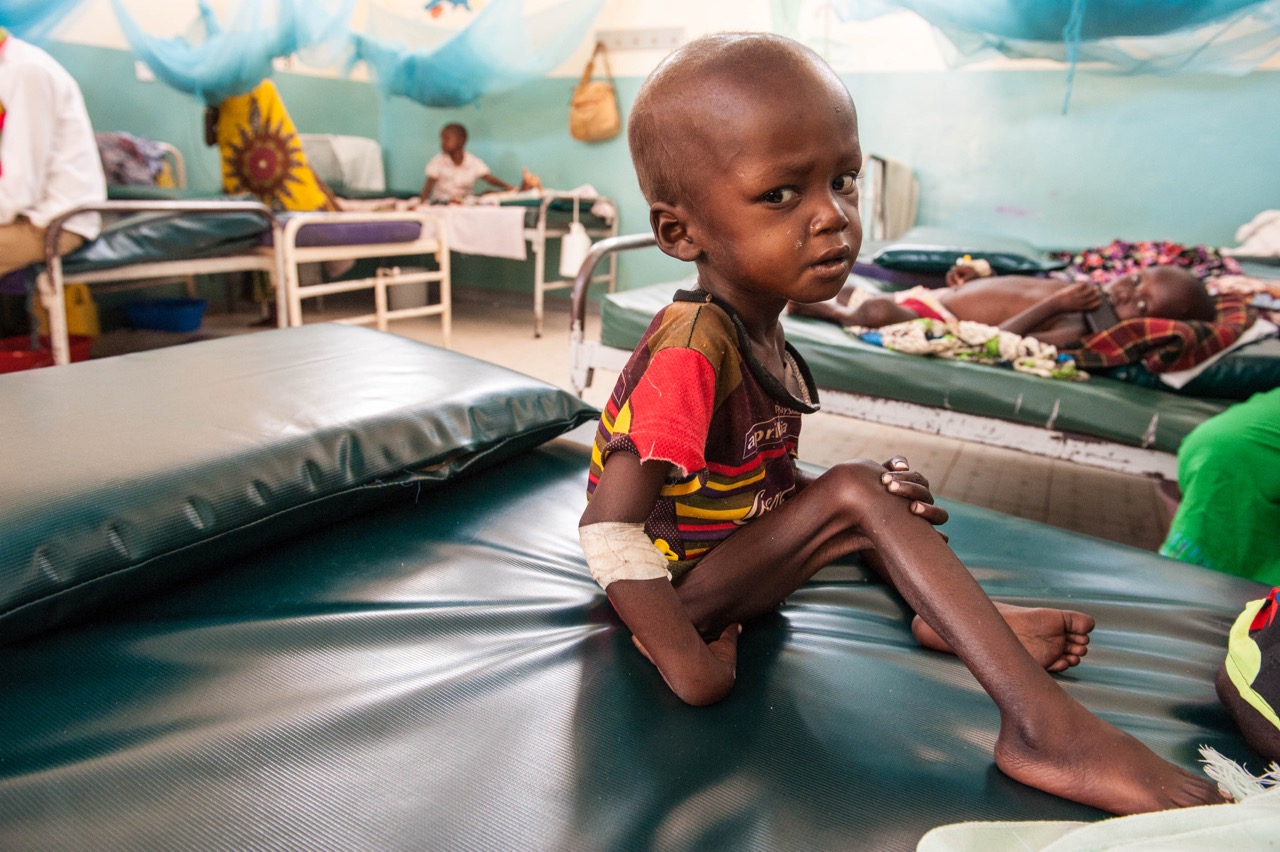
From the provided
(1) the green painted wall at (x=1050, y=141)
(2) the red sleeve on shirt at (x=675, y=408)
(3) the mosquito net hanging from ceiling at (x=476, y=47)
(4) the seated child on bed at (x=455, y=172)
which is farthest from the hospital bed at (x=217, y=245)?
(2) the red sleeve on shirt at (x=675, y=408)

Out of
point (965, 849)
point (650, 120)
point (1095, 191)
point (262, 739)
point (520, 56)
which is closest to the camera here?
point (965, 849)

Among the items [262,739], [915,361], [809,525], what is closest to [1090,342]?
[915,361]

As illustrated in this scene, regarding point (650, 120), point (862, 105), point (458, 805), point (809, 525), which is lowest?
point (458, 805)

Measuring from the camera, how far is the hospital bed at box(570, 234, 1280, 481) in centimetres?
201

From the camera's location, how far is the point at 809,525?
89cm

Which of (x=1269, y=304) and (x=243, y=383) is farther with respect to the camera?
(x=1269, y=304)

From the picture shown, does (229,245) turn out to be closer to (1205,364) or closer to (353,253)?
(353,253)

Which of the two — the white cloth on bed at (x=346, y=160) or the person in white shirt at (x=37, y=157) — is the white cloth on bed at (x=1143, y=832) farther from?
the white cloth on bed at (x=346, y=160)

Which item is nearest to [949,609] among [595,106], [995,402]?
[995,402]

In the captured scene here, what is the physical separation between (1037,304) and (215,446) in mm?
2393

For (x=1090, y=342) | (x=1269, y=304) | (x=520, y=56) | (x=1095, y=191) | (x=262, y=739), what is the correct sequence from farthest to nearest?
(x=520, y=56)
(x=1095, y=191)
(x=1269, y=304)
(x=1090, y=342)
(x=262, y=739)

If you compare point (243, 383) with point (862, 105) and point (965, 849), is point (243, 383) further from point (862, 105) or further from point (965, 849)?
point (862, 105)

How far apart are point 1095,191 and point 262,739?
4.70 metres

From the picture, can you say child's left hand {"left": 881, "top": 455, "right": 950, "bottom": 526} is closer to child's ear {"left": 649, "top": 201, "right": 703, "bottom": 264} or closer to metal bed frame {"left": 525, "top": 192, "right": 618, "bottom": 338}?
child's ear {"left": 649, "top": 201, "right": 703, "bottom": 264}
